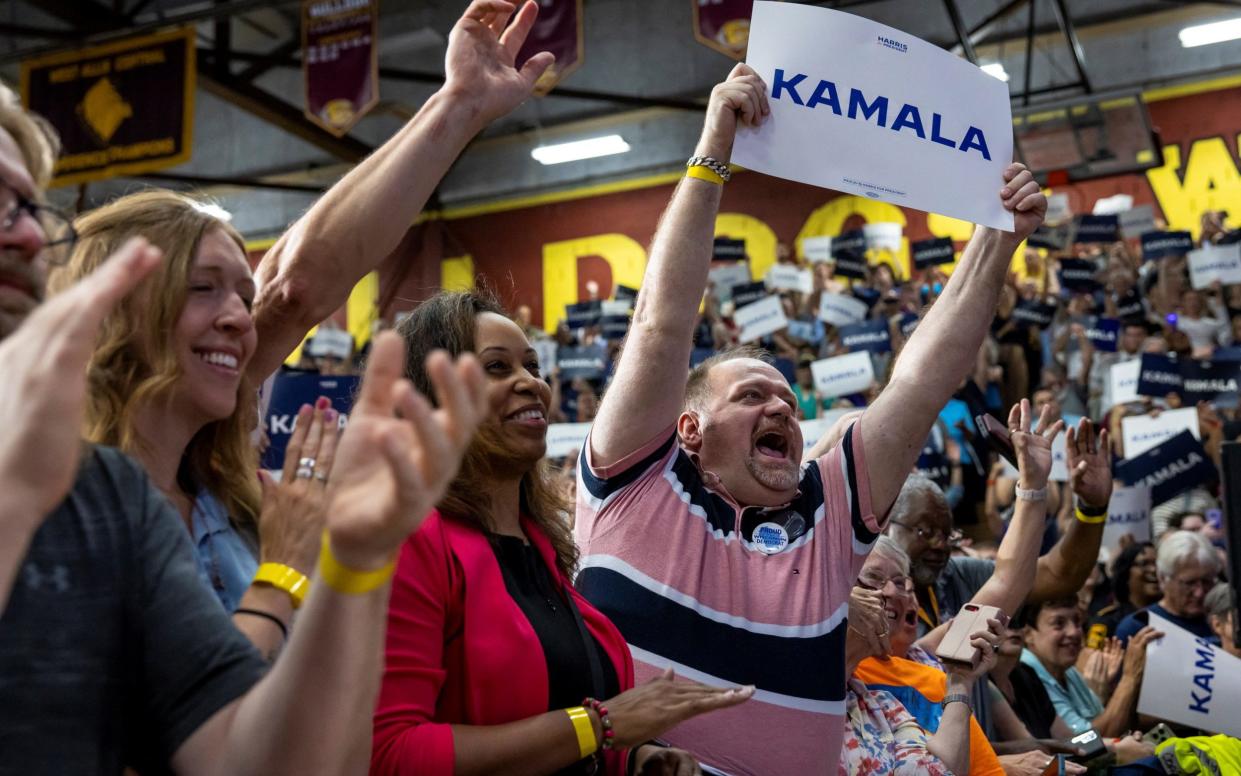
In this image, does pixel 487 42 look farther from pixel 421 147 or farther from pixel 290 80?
pixel 290 80

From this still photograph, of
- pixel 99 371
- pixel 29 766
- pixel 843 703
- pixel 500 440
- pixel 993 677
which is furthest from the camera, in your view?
pixel 993 677

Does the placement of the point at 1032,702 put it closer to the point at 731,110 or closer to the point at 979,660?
the point at 979,660

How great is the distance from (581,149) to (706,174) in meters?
14.2

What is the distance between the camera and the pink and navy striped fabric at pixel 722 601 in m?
2.24

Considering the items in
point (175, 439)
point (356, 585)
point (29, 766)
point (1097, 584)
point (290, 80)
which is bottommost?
point (1097, 584)

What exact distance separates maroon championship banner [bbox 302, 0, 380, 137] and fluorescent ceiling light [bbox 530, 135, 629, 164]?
597 centimetres

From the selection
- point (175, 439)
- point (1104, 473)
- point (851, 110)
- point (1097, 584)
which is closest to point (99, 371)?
point (175, 439)

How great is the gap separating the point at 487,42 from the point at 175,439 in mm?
912

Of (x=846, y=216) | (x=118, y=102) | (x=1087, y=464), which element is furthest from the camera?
(x=846, y=216)

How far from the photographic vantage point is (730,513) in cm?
249

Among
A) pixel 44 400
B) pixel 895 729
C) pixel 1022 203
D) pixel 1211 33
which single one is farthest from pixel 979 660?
pixel 1211 33

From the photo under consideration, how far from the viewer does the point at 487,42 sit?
86.8 inches

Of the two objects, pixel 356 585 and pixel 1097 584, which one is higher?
pixel 356 585

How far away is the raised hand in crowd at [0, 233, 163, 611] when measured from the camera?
954 millimetres
